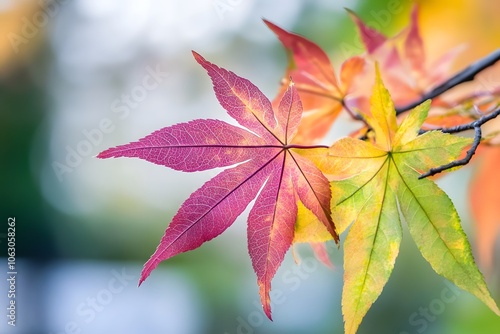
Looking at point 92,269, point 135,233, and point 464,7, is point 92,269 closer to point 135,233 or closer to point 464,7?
point 135,233

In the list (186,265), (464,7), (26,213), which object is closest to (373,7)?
(464,7)

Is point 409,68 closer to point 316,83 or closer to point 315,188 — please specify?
point 316,83
